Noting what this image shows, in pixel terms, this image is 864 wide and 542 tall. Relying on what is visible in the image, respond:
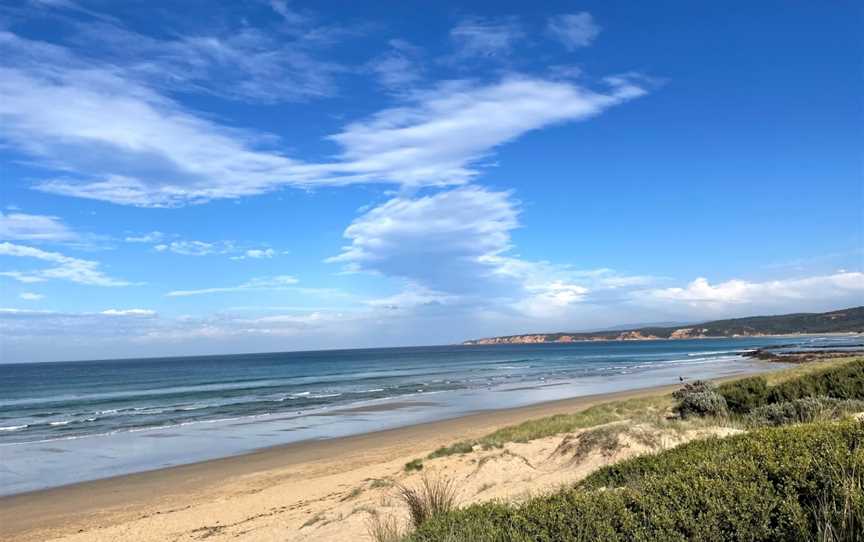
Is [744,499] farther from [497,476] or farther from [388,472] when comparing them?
[388,472]

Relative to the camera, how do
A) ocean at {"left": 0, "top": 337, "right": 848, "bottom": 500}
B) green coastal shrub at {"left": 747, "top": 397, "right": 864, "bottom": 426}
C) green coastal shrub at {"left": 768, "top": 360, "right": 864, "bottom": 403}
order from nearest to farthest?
green coastal shrub at {"left": 747, "top": 397, "right": 864, "bottom": 426} → green coastal shrub at {"left": 768, "top": 360, "right": 864, "bottom": 403} → ocean at {"left": 0, "top": 337, "right": 848, "bottom": 500}

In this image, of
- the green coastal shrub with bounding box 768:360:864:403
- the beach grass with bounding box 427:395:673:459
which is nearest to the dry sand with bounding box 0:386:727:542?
the beach grass with bounding box 427:395:673:459

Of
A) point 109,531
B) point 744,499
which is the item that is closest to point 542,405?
point 109,531

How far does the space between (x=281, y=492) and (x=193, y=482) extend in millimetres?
3785

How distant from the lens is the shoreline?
12.7 meters

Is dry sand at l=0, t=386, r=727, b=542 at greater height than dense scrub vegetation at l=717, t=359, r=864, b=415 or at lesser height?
lesser

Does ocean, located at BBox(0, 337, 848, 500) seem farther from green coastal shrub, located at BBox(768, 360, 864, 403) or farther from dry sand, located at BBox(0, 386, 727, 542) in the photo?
green coastal shrub, located at BBox(768, 360, 864, 403)

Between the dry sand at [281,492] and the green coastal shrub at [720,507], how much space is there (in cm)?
355

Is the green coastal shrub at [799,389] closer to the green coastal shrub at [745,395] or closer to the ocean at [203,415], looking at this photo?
the green coastal shrub at [745,395]

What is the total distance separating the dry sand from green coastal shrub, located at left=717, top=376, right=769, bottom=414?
456 cm

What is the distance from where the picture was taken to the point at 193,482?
15.8 metres

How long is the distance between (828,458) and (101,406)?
4133 centimetres

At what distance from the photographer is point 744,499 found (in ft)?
14.2

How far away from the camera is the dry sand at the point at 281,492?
9930mm
